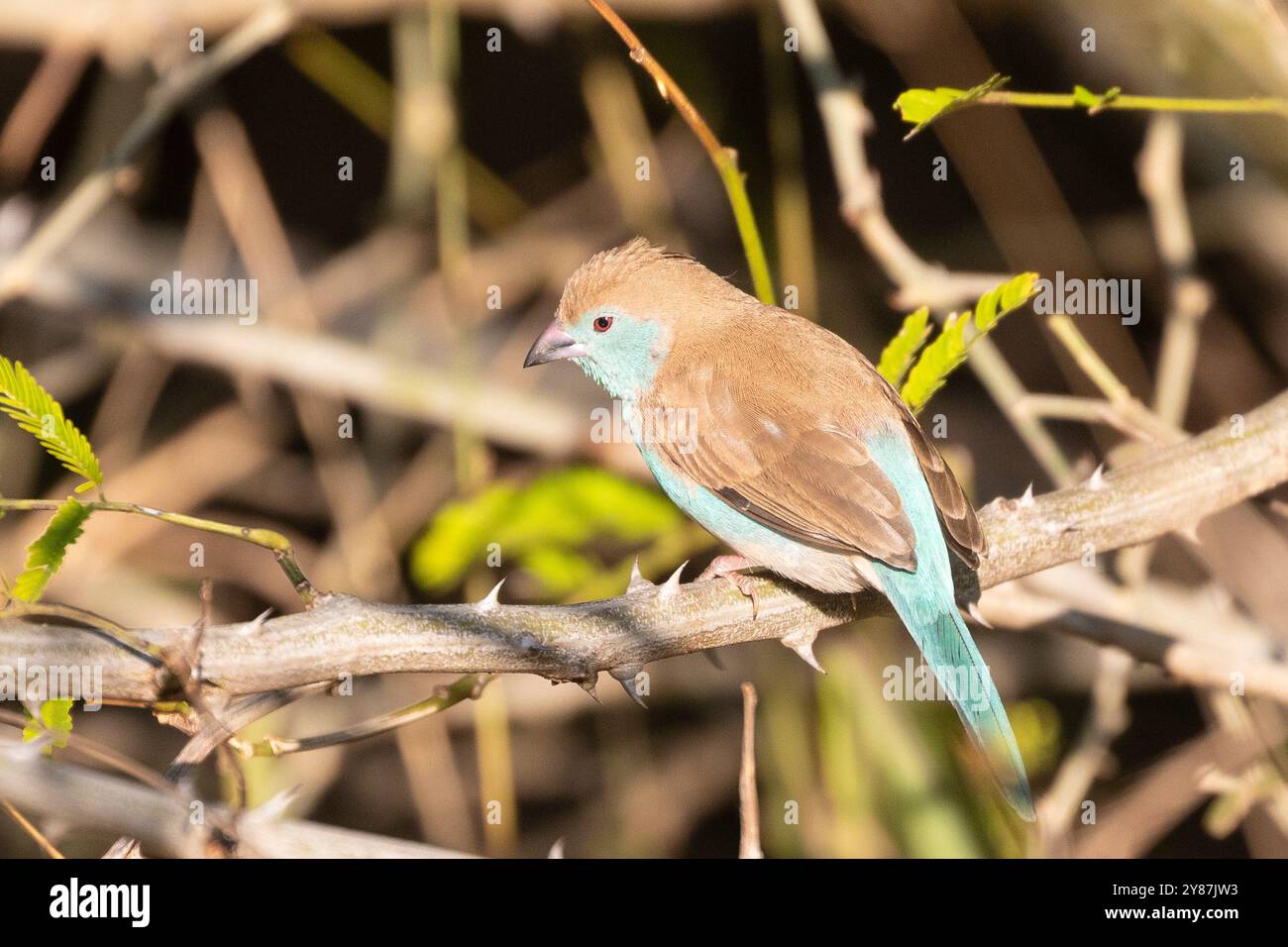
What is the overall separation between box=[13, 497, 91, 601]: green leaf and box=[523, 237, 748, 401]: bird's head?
203cm

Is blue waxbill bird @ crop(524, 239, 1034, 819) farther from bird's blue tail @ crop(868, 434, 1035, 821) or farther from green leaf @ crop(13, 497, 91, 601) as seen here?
green leaf @ crop(13, 497, 91, 601)

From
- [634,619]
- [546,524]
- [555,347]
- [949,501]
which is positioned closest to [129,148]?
[555,347]

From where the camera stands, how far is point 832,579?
3346 mm

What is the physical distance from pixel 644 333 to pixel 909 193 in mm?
3021

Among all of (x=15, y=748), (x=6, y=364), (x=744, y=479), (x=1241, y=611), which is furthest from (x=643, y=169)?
(x=15, y=748)

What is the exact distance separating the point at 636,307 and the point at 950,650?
1511 millimetres

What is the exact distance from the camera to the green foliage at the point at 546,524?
379 centimetres

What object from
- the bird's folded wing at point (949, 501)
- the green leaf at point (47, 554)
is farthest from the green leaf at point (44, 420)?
the bird's folded wing at point (949, 501)

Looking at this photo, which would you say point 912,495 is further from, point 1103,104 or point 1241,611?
point 1241,611

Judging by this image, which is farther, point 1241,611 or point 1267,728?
point 1241,611

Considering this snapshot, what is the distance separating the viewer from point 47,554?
2.29m

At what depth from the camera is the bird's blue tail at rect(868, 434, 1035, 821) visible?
122 inches

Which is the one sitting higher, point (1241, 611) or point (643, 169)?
point (643, 169)

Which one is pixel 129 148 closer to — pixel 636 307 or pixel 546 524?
pixel 636 307
